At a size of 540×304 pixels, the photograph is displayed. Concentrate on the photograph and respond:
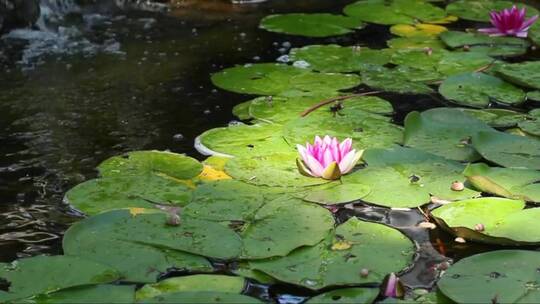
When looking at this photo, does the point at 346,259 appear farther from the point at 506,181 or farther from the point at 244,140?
the point at 244,140

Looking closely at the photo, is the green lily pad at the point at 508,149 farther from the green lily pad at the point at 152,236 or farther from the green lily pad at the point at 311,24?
the green lily pad at the point at 311,24

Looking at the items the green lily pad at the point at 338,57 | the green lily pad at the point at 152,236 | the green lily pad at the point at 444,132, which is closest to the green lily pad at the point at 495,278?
the green lily pad at the point at 152,236

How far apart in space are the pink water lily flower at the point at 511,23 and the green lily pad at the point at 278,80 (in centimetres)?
80

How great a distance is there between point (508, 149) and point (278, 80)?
0.87 metres

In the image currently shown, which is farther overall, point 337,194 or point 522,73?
point 522,73

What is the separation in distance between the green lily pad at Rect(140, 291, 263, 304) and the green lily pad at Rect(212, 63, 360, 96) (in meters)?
1.23

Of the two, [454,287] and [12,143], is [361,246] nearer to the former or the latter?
[454,287]

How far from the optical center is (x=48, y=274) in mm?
1521

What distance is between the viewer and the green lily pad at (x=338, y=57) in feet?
9.40

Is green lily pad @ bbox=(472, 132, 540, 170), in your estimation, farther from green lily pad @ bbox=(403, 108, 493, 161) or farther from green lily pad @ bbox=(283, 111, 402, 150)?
green lily pad @ bbox=(283, 111, 402, 150)

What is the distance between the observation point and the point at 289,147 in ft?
7.15

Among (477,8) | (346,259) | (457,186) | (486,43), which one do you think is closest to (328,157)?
(457,186)

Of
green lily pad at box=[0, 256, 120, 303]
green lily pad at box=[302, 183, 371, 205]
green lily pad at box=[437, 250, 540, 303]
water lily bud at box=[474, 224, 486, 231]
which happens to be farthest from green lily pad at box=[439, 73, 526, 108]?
green lily pad at box=[0, 256, 120, 303]

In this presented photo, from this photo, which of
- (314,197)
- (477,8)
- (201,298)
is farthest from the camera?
(477,8)
